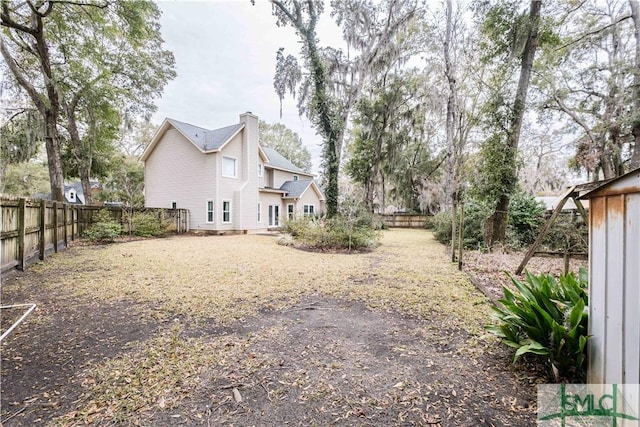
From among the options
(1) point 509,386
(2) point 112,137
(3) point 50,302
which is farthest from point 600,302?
(2) point 112,137

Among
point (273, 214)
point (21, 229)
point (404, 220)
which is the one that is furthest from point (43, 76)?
point (404, 220)

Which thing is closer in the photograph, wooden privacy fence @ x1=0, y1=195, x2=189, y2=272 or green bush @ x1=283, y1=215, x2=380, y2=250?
wooden privacy fence @ x1=0, y1=195, x2=189, y2=272

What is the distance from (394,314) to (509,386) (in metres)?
Result: 1.63

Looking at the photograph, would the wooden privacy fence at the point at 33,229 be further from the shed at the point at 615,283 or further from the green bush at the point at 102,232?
the shed at the point at 615,283

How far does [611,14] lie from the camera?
10320 mm

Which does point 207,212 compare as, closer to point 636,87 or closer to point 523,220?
point 523,220

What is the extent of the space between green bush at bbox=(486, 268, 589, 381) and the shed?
174mm

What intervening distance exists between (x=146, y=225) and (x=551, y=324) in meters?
14.5

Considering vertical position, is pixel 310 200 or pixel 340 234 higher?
pixel 310 200

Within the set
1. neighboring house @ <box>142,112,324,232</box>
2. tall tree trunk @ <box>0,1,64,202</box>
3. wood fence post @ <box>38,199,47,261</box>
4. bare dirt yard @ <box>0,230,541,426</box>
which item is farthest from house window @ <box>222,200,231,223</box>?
bare dirt yard @ <box>0,230,541,426</box>

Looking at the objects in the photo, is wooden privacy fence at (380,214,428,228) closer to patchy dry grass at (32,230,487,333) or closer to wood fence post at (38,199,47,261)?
patchy dry grass at (32,230,487,333)

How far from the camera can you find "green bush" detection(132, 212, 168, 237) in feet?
41.4

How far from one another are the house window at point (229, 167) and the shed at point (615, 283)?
1531cm

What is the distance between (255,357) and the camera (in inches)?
100
